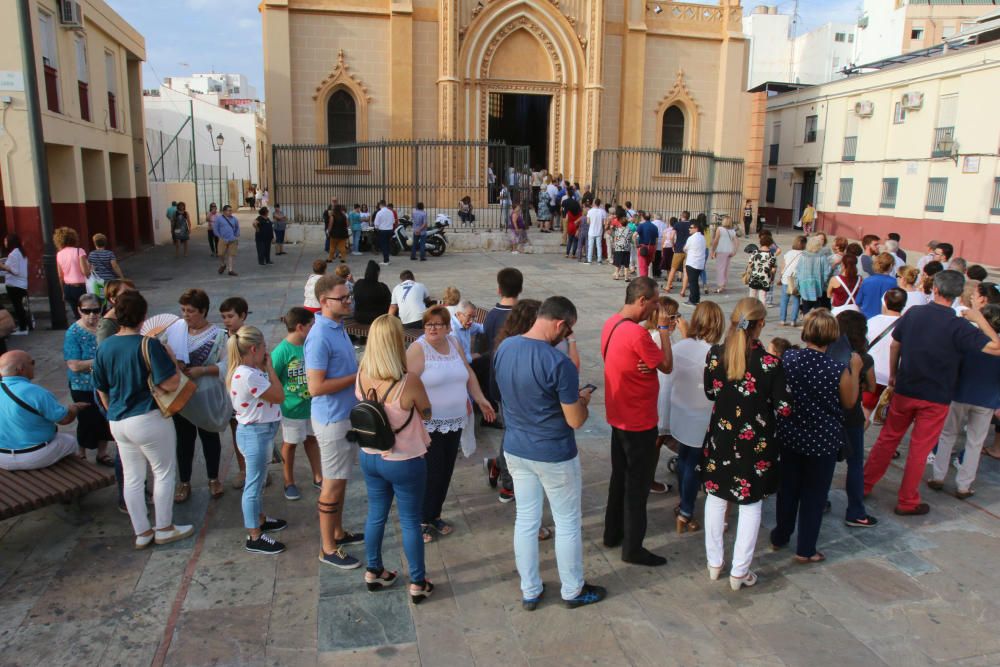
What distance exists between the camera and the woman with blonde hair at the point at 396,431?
381 cm

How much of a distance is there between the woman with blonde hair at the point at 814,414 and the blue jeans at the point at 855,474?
0.51 meters

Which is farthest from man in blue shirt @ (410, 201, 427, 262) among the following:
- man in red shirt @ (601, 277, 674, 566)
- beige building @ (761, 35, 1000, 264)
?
beige building @ (761, 35, 1000, 264)

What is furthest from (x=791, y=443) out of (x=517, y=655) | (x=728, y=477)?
(x=517, y=655)

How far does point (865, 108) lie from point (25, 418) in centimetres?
2943

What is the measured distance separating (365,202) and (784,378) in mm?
19433

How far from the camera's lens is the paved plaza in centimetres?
377

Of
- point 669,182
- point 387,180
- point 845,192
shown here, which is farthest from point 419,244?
point 845,192

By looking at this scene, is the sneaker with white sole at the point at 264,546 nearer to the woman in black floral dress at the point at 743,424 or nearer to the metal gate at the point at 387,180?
the woman in black floral dress at the point at 743,424

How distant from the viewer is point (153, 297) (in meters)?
13.5

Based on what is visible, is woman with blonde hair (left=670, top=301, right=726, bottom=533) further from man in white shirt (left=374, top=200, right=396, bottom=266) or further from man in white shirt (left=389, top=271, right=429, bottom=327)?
man in white shirt (left=374, top=200, right=396, bottom=266)

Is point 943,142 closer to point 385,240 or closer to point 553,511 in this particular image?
point 385,240

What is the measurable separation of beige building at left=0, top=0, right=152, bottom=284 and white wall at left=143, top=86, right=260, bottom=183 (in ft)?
69.0

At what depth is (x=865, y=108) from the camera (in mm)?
27156

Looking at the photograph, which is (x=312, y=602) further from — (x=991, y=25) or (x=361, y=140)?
(x=991, y=25)
